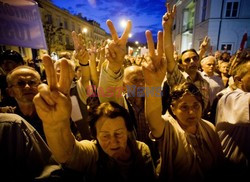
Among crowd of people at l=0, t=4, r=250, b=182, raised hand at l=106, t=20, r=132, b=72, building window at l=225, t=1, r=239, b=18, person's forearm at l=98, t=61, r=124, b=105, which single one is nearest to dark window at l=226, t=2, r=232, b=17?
building window at l=225, t=1, r=239, b=18

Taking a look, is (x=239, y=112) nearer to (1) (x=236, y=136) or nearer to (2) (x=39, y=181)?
(1) (x=236, y=136)

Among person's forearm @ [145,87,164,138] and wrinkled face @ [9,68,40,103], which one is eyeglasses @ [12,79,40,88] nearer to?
wrinkled face @ [9,68,40,103]

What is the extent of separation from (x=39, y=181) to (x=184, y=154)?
4.24ft

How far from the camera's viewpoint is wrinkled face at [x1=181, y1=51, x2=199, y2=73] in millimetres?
2945

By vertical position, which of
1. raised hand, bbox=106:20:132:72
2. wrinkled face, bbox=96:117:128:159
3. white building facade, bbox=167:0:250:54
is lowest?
wrinkled face, bbox=96:117:128:159

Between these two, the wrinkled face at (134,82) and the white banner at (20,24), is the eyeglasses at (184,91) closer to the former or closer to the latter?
the wrinkled face at (134,82)

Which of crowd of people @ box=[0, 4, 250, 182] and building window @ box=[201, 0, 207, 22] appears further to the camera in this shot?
building window @ box=[201, 0, 207, 22]

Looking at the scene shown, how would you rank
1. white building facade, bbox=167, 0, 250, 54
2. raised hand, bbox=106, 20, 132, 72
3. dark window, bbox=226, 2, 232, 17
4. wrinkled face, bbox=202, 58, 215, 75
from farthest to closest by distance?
dark window, bbox=226, 2, 232, 17 → white building facade, bbox=167, 0, 250, 54 → wrinkled face, bbox=202, 58, 215, 75 → raised hand, bbox=106, 20, 132, 72

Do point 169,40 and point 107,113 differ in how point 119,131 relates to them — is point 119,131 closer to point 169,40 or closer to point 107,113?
point 107,113

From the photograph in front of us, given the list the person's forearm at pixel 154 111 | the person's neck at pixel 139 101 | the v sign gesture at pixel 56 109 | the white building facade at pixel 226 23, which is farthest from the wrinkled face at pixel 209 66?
the white building facade at pixel 226 23

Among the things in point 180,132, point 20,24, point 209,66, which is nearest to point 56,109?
point 180,132

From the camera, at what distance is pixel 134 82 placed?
2297 millimetres

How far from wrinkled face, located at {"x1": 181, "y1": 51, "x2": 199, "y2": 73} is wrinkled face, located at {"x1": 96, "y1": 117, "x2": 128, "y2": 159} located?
2168 mm

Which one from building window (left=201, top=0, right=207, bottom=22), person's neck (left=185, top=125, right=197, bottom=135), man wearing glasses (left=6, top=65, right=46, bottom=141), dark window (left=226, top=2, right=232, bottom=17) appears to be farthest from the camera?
building window (left=201, top=0, right=207, bottom=22)
